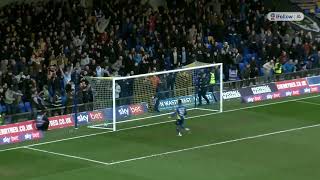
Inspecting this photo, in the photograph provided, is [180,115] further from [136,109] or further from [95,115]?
[95,115]

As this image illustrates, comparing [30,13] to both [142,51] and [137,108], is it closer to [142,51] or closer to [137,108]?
[142,51]

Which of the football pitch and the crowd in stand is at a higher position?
the crowd in stand

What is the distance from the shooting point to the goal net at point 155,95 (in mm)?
31969

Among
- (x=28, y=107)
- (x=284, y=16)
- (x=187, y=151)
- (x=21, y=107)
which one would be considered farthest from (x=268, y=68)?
(x=21, y=107)

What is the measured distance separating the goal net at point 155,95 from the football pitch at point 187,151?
34 cm

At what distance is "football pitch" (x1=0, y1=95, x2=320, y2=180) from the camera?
81.8 feet

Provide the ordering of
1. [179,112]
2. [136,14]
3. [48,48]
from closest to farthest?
[179,112]
[48,48]
[136,14]

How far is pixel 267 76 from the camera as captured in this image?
38406 millimetres

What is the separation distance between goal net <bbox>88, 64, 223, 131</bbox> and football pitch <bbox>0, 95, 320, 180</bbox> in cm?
34

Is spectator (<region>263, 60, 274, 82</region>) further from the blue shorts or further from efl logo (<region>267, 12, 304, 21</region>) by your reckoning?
the blue shorts

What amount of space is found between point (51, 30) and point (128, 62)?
404 cm

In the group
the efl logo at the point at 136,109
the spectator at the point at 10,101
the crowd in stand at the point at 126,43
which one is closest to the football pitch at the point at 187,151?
the efl logo at the point at 136,109

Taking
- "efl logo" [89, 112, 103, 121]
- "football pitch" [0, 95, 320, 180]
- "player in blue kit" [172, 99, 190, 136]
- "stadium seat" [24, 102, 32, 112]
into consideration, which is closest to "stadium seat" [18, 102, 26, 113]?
"stadium seat" [24, 102, 32, 112]

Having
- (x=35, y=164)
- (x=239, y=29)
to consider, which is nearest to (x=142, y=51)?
(x=239, y=29)
